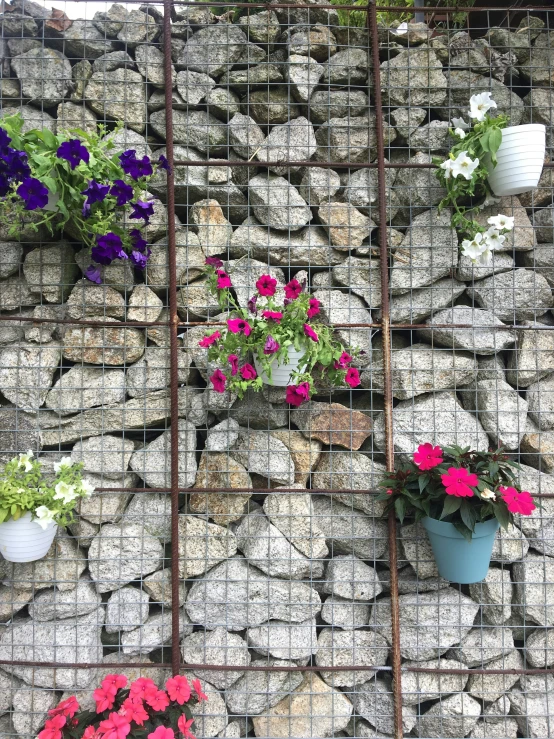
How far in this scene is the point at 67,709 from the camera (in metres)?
1.91

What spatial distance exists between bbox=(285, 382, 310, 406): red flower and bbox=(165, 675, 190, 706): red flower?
43.9 inches

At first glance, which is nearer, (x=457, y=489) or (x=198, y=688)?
(x=457, y=489)

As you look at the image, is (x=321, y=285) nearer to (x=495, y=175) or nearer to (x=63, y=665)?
(x=495, y=175)

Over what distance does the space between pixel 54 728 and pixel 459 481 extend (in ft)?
5.44

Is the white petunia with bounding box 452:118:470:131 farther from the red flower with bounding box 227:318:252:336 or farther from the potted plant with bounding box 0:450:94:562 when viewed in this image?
the potted plant with bounding box 0:450:94:562

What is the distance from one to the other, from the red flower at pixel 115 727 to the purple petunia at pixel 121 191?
1.84 metres

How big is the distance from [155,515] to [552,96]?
2.49 m

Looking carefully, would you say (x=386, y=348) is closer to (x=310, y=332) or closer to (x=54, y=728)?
(x=310, y=332)

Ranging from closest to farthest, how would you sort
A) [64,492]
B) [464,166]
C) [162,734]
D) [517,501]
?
[162,734], [517,501], [64,492], [464,166]

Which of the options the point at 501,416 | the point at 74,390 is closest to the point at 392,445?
the point at 501,416

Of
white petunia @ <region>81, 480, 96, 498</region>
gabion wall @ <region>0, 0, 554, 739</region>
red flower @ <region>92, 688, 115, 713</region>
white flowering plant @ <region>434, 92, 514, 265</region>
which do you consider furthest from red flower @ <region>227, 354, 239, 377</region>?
red flower @ <region>92, 688, 115, 713</region>

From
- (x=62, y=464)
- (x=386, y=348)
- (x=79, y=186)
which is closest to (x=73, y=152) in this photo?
(x=79, y=186)

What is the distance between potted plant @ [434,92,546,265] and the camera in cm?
205

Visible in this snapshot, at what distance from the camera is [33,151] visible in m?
2.00
